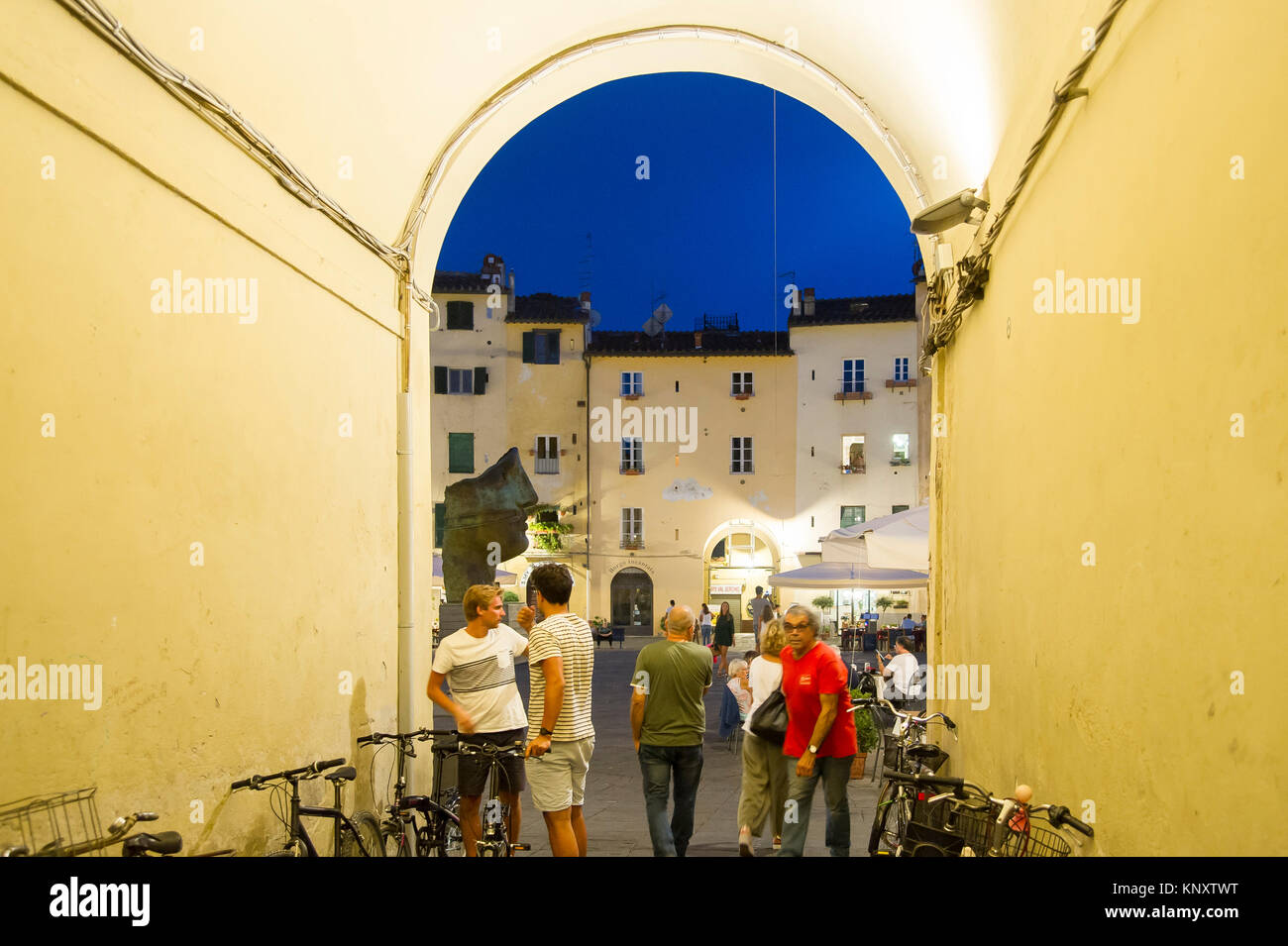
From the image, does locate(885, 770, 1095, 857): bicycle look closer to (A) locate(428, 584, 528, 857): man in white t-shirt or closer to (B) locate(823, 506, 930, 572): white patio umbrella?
(A) locate(428, 584, 528, 857): man in white t-shirt

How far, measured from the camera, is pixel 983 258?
612cm

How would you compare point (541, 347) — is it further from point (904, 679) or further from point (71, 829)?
point (71, 829)

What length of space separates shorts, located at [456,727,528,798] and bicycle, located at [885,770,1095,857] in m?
2.37

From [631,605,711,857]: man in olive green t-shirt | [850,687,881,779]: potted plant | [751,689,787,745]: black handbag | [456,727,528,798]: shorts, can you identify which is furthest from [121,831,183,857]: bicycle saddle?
[850,687,881,779]: potted plant

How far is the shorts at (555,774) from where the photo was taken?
5.36m

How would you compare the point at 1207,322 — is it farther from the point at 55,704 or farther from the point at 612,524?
the point at 612,524

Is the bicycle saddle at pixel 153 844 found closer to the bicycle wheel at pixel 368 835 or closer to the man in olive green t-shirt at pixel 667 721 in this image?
the bicycle wheel at pixel 368 835

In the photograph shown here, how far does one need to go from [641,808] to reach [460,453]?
3088 centimetres

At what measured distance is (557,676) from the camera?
530 centimetres

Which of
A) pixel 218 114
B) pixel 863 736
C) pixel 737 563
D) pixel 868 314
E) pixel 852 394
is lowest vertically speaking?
pixel 863 736

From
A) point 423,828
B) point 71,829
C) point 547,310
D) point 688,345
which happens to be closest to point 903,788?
point 423,828

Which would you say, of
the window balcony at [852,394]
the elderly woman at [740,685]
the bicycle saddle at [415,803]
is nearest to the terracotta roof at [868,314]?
the window balcony at [852,394]

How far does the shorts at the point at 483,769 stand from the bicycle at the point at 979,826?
2.37 metres

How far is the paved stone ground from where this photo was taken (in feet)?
23.6
